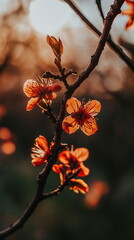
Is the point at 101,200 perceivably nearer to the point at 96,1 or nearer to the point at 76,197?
the point at 76,197

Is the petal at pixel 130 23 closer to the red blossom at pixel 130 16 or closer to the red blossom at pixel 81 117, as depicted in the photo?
the red blossom at pixel 130 16

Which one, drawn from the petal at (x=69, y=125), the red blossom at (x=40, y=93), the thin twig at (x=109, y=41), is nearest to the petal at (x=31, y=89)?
the red blossom at (x=40, y=93)

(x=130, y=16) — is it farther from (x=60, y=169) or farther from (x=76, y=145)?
(x=76, y=145)

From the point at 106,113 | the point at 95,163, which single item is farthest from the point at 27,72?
the point at 95,163

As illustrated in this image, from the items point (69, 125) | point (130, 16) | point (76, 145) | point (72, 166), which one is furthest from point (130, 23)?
point (76, 145)

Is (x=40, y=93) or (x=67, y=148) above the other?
(x=40, y=93)

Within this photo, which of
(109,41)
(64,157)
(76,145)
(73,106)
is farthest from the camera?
(76,145)

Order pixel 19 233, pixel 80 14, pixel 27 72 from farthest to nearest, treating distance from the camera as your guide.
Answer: pixel 27 72, pixel 19 233, pixel 80 14

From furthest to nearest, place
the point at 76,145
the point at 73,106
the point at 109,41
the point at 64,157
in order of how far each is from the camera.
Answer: the point at 76,145
the point at 73,106
the point at 64,157
the point at 109,41
